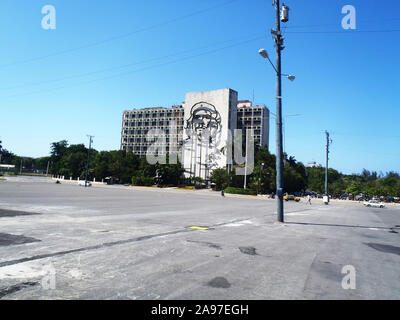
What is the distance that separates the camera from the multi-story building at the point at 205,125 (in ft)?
300

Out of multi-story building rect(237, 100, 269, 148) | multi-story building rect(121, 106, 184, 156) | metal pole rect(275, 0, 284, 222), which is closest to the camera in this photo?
metal pole rect(275, 0, 284, 222)

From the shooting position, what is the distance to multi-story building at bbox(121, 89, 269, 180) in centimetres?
9150

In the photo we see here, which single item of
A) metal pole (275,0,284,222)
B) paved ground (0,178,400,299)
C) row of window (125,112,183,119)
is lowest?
paved ground (0,178,400,299)

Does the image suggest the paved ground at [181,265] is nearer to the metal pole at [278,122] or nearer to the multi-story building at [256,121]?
the metal pole at [278,122]

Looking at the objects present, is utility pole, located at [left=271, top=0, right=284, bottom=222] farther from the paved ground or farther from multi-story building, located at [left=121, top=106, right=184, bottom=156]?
multi-story building, located at [left=121, top=106, right=184, bottom=156]

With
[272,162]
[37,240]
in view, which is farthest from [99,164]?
[37,240]

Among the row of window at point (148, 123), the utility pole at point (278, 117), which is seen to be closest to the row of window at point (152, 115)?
the row of window at point (148, 123)

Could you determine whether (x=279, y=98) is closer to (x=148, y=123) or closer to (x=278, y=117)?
(x=278, y=117)

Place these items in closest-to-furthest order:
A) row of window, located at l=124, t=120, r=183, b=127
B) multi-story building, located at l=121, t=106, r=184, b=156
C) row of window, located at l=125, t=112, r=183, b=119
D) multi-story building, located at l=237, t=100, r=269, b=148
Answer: multi-story building, located at l=237, t=100, r=269, b=148 → row of window, located at l=124, t=120, r=183, b=127 → multi-story building, located at l=121, t=106, r=184, b=156 → row of window, located at l=125, t=112, r=183, b=119

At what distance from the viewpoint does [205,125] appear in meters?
93.9

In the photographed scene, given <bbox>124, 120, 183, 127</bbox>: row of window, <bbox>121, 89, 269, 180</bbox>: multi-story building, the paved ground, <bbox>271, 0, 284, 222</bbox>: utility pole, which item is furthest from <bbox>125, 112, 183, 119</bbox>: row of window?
the paved ground

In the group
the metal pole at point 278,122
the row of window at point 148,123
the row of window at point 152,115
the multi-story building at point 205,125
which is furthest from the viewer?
the row of window at point 152,115

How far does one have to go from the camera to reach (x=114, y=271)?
4910mm
